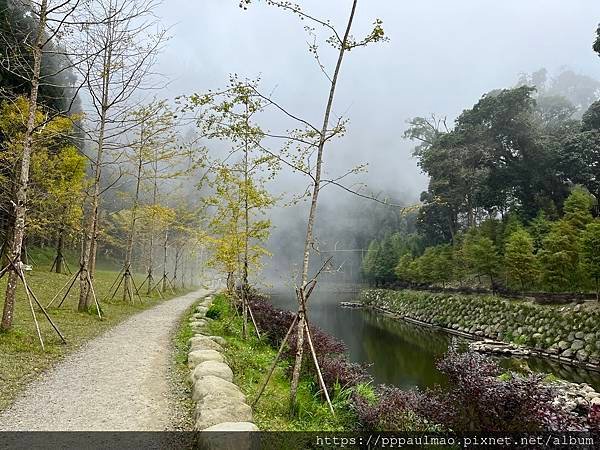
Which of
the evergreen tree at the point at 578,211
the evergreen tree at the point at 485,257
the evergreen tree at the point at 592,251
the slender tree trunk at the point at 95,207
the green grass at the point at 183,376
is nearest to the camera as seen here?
the green grass at the point at 183,376

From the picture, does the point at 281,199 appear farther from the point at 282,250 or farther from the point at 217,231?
the point at 282,250

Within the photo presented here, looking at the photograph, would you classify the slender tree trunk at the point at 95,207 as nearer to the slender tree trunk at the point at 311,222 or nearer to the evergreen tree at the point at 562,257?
the slender tree trunk at the point at 311,222

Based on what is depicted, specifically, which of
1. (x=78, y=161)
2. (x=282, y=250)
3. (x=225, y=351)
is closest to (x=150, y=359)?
(x=225, y=351)

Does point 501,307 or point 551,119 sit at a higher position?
point 551,119

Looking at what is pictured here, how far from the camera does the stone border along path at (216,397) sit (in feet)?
13.5

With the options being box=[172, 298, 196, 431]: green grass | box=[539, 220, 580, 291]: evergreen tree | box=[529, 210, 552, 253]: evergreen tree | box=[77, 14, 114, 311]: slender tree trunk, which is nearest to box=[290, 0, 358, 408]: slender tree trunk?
box=[172, 298, 196, 431]: green grass

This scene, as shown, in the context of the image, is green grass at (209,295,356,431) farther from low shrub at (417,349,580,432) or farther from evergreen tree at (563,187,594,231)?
evergreen tree at (563,187,594,231)

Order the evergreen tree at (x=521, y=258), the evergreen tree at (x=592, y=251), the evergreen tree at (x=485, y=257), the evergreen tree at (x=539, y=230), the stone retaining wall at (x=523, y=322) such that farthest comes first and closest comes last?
the evergreen tree at (x=485, y=257) → the evergreen tree at (x=539, y=230) → the evergreen tree at (x=521, y=258) → the evergreen tree at (x=592, y=251) → the stone retaining wall at (x=523, y=322)

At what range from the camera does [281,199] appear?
1018cm

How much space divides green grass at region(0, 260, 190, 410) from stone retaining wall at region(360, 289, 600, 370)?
1509cm

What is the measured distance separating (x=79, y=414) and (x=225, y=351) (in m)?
3.31

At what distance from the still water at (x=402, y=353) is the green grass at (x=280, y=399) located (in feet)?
7.01

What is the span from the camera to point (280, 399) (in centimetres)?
579

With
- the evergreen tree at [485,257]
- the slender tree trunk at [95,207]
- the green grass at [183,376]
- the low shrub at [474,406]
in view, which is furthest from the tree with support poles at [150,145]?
the evergreen tree at [485,257]
